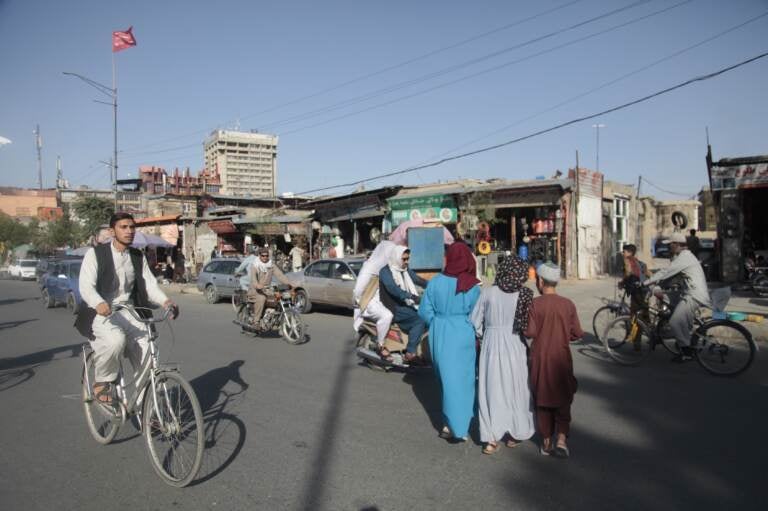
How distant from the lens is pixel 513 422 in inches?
183

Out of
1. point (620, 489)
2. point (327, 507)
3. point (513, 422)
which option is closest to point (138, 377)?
point (327, 507)

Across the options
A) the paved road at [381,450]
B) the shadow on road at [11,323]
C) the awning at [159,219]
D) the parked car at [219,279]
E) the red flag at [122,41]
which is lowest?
the paved road at [381,450]

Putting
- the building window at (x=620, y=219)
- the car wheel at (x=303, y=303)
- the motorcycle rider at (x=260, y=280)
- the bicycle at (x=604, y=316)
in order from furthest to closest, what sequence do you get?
the building window at (x=620, y=219) < the car wheel at (x=303, y=303) < the motorcycle rider at (x=260, y=280) < the bicycle at (x=604, y=316)

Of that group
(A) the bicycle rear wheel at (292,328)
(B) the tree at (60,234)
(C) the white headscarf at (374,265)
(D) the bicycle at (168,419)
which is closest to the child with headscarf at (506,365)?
(D) the bicycle at (168,419)

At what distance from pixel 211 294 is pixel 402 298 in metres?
13.4

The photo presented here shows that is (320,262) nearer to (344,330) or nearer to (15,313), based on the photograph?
(344,330)

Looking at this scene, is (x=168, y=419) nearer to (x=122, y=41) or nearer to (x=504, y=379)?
(x=504, y=379)

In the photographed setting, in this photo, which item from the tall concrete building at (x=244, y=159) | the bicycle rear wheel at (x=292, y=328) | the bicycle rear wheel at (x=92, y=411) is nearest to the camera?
the bicycle rear wheel at (x=92, y=411)

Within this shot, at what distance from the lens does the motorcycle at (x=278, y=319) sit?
1024 cm

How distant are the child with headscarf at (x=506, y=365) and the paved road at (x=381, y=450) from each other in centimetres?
27

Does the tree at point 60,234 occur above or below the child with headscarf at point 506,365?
above

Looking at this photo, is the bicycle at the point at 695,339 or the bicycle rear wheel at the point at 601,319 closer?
the bicycle at the point at 695,339

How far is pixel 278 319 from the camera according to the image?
1088cm

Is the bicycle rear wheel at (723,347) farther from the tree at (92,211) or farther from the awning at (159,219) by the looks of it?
the tree at (92,211)
